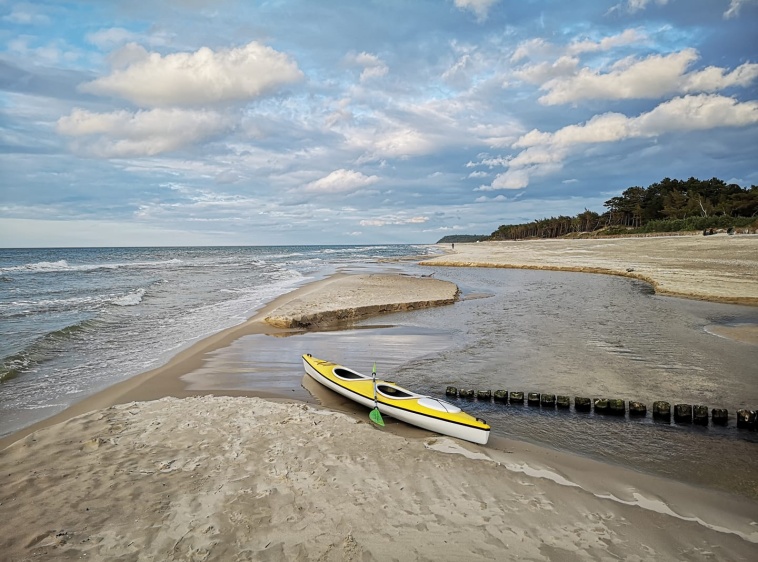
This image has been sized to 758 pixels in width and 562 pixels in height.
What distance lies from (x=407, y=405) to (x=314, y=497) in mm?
2991

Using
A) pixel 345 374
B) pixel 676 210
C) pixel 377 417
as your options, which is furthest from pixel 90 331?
pixel 676 210

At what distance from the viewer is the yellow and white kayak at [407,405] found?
723 centimetres

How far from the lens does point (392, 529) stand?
4.78m

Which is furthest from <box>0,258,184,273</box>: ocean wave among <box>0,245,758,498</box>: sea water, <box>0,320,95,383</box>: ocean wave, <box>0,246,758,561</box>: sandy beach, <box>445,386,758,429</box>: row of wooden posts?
<box>445,386,758,429</box>: row of wooden posts

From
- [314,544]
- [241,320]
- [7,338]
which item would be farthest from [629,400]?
[7,338]

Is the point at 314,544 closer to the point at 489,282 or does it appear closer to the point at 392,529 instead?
the point at 392,529

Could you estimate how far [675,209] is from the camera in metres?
74.8

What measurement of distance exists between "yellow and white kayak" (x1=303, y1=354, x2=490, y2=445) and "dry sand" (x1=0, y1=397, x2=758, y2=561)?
0.30 meters

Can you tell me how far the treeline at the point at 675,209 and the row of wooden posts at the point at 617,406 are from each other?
5901cm

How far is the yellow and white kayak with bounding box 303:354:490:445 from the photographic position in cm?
723

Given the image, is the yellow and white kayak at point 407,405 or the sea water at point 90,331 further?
the sea water at point 90,331

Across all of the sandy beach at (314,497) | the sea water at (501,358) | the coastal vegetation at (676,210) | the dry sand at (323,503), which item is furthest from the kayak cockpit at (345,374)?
the coastal vegetation at (676,210)

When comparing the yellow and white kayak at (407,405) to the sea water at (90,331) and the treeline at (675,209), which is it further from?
the treeline at (675,209)

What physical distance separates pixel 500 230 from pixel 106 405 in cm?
17124
